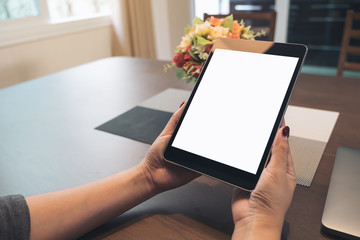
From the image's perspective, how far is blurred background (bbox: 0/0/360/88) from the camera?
2225 mm

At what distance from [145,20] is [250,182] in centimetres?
271

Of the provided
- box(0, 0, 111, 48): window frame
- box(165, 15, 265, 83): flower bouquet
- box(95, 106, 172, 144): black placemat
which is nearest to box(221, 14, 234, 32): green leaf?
box(165, 15, 265, 83): flower bouquet

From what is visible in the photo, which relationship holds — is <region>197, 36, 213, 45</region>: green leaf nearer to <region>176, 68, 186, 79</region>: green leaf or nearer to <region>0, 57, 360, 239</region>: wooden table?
<region>176, 68, 186, 79</region>: green leaf

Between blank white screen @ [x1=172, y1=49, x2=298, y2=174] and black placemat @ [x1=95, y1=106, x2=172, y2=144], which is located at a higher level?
blank white screen @ [x1=172, y1=49, x2=298, y2=174]

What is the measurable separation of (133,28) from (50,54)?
818 mm

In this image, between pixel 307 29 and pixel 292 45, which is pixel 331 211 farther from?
pixel 307 29

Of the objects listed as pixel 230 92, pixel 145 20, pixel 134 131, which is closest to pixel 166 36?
pixel 145 20

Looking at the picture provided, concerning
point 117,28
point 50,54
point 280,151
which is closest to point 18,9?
point 50,54

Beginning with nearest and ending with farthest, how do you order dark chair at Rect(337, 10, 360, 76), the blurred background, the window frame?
dark chair at Rect(337, 10, 360, 76) → the window frame → the blurred background

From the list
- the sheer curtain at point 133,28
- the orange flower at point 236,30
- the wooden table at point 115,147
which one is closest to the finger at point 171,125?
the wooden table at point 115,147

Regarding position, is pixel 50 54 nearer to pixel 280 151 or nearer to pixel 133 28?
pixel 133 28

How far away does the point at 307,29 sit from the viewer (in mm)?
3240

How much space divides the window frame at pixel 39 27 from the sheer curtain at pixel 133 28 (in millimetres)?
200

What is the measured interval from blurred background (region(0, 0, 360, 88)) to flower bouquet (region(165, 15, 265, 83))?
140 centimetres
